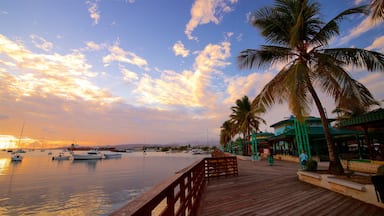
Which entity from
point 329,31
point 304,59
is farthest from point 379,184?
point 329,31

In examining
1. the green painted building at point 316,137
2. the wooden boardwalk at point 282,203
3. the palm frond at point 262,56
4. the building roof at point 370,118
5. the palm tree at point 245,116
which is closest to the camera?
the wooden boardwalk at point 282,203

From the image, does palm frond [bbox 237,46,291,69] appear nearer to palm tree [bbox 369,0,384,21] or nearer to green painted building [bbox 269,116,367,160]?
palm tree [bbox 369,0,384,21]

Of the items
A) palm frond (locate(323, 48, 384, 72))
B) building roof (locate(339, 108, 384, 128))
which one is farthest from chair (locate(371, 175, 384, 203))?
building roof (locate(339, 108, 384, 128))

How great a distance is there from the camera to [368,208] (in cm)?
486

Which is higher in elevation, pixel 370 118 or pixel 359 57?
pixel 359 57

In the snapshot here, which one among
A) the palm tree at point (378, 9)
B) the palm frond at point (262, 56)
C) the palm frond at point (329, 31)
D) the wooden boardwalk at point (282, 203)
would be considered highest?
the palm frond at point (329, 31)

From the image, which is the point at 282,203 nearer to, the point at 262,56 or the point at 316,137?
the point at 262,56

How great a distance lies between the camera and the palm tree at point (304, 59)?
7.66 m

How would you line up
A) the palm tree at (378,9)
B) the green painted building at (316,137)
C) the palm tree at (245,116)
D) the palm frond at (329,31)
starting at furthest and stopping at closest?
the palm tree at (245,116), the green painted building at (316,137), the palm frond at (329,31), the palm tree at (378,9)

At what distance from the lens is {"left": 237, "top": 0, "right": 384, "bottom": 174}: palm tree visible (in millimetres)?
7656

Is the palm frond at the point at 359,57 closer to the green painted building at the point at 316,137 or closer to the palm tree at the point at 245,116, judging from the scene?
the green painted building at the point at 316,137

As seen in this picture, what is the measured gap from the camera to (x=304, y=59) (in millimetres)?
9039

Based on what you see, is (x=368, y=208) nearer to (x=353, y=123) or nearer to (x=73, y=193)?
(x=353, y=123)

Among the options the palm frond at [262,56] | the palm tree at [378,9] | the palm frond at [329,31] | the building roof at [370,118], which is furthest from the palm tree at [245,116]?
the palm tree at [378,9]
